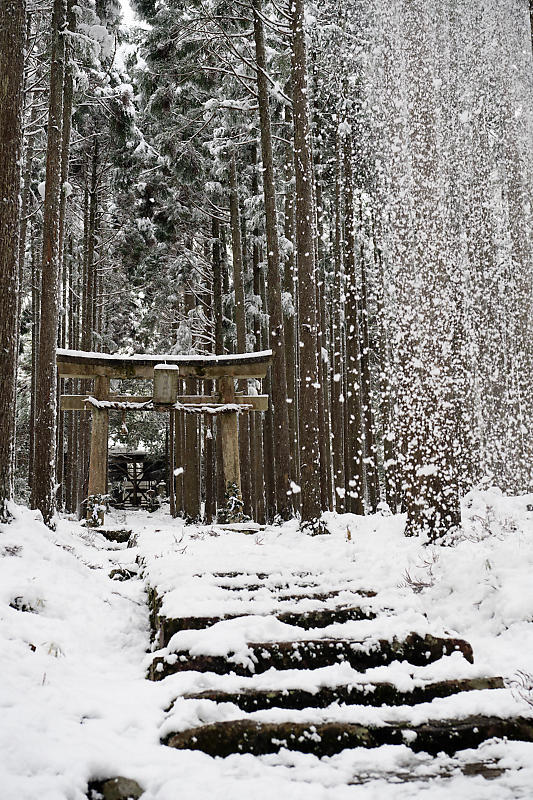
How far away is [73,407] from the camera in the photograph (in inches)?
521

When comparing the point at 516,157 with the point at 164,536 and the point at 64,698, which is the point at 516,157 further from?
the point at 64,698

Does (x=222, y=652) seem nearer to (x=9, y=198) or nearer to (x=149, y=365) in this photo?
(x=9, y=198)

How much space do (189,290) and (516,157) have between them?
1073cm

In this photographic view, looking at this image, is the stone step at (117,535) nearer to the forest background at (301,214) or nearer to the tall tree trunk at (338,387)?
the forest background at (301,214)

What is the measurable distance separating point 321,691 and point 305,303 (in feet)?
25.3

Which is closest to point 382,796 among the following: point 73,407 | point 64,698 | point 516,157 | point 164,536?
point 64,698

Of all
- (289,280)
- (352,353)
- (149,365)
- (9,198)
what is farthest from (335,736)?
(289,280)

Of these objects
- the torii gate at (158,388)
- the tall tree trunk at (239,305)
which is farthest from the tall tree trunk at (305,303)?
the tall tree trunk at (239,305)

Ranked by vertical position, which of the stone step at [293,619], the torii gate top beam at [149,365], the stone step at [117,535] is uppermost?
the torii gate top beam at [149,365]

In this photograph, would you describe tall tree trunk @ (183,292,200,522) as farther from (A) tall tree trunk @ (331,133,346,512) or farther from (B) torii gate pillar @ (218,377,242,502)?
(A) tall tree trunk @ (331,133,346,512)

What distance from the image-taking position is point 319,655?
393cm

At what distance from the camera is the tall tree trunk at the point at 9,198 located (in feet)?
Result: 19.6

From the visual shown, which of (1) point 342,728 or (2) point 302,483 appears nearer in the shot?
(1) point 342,728

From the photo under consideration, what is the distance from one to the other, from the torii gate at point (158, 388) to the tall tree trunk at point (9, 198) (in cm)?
661
